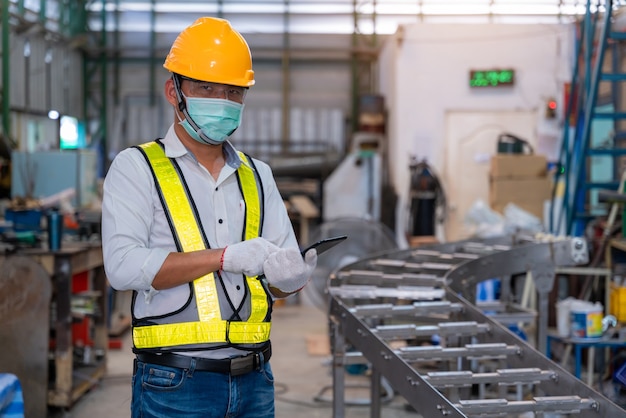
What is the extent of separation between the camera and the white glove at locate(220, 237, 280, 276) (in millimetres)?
2020

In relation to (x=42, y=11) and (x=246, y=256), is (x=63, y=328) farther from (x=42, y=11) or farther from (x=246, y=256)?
(x=42, y=11)

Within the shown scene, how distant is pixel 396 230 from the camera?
10766 millimetres

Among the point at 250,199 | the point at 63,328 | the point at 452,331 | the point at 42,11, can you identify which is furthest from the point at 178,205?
the point at 42,11

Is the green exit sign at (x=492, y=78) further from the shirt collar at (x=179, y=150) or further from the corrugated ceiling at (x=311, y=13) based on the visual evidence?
the shirt collar at (x=179, y=150)

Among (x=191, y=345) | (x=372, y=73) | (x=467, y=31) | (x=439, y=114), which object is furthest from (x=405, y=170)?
(x=191, y=345)

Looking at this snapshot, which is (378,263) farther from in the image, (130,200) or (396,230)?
(396,230)

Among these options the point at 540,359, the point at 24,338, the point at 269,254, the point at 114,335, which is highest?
the point at 269,254

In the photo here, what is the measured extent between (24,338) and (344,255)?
2581mm

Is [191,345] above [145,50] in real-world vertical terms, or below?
below

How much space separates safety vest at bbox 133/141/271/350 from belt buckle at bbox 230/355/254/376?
4cm

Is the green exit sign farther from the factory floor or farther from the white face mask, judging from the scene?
the white face mask

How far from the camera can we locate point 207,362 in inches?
83.5

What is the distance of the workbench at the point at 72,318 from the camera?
5043 millimetres

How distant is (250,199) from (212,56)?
38 cm
